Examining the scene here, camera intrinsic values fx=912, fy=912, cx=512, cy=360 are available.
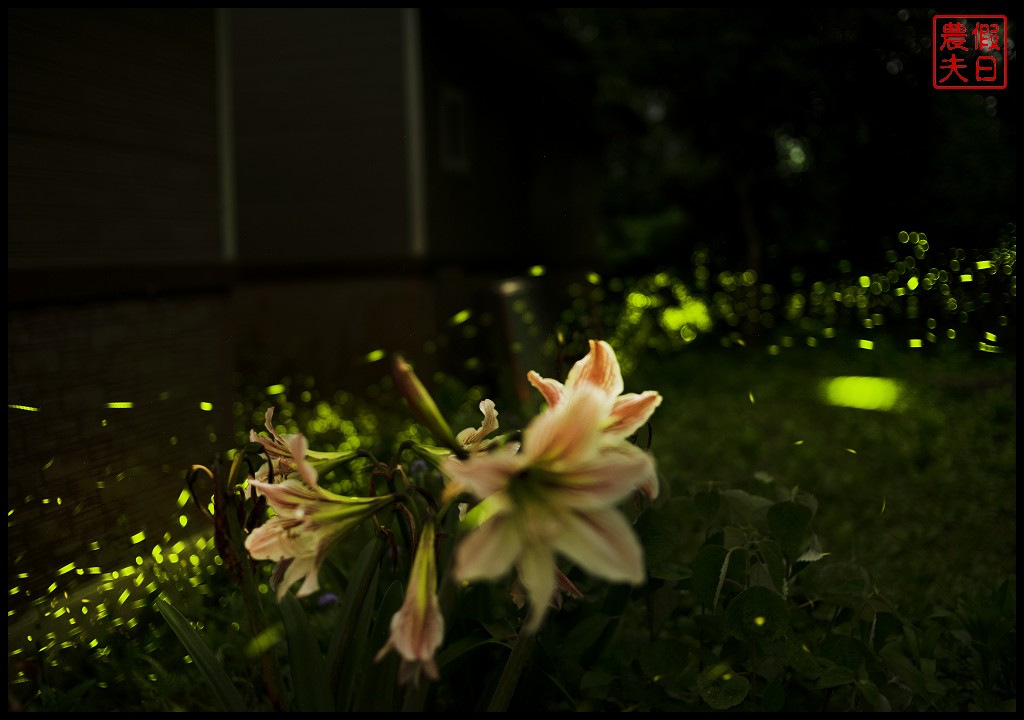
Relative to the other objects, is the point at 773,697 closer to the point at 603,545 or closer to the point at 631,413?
the point at 631,413

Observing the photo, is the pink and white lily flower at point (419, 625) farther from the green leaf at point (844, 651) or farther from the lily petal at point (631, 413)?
the green leaf at point (844, 651)

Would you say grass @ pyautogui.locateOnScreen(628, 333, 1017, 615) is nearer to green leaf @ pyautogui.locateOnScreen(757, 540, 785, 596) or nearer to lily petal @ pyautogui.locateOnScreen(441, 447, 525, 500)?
green leaf @ pyautogui.locateOnScreen(757, 540, 785, 596)

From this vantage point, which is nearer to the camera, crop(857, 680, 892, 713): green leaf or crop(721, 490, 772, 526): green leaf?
crop(857, 680, 892, 713): green leaf

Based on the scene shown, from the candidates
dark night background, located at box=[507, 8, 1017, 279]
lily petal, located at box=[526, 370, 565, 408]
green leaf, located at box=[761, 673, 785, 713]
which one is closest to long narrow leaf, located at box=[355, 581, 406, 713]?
lily petal, located at box=[526, 370, 565, 408]

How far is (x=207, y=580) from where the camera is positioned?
2789mm

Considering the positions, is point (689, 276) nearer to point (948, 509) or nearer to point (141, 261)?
point (948, 509)

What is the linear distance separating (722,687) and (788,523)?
0.37 meters

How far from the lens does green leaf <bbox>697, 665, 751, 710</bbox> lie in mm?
1861

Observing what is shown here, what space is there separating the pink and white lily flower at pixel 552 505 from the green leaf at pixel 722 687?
3.07 ft

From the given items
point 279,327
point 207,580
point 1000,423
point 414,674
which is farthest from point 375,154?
point 414,674

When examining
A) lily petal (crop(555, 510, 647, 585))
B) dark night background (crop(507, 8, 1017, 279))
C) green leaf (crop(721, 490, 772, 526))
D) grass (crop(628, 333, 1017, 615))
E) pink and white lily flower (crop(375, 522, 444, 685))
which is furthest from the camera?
dark night background (crop(507, 8, 1017, 279))

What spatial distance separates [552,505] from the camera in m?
1.12

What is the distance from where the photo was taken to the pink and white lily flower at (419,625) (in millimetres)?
1151

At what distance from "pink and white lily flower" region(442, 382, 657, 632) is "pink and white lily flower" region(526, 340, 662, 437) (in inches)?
5.8
